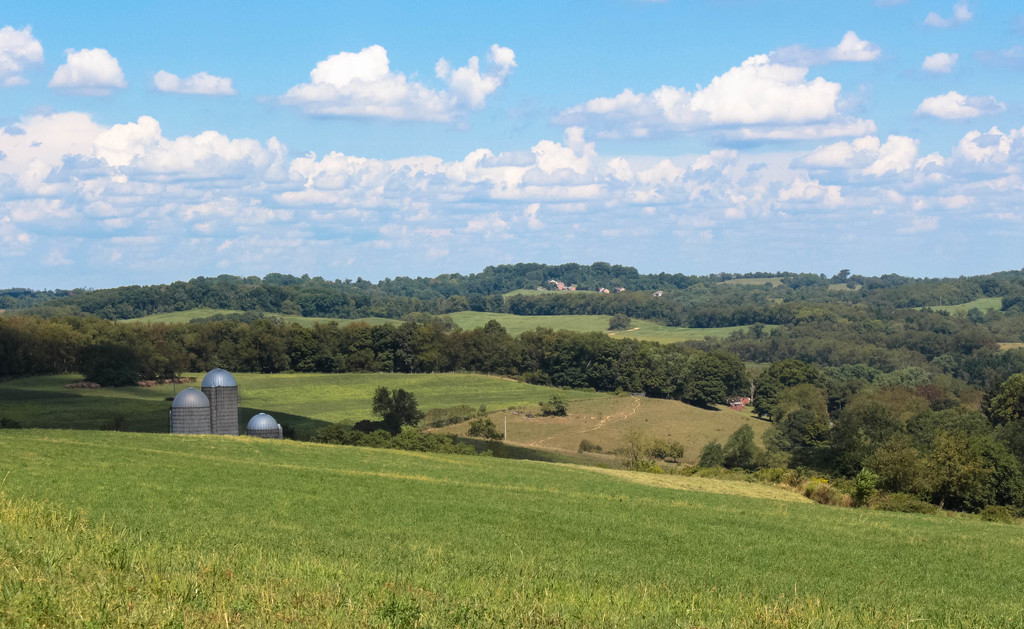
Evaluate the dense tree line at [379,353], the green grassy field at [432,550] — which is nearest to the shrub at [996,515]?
the green grassy field at [432,550]

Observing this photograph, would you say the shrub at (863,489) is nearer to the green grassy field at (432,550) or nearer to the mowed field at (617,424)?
the green grassy field at (432,550)

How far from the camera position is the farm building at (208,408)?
6831 centimetres

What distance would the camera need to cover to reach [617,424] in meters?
123

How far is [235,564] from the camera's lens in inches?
649

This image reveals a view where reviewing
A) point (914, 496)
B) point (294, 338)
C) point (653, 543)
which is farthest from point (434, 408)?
point (653, 543)

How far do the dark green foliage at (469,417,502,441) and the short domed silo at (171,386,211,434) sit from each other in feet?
154

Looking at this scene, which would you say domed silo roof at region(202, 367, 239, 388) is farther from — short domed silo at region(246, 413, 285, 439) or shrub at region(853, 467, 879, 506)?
shrub at region(853, 467, 879, 506)

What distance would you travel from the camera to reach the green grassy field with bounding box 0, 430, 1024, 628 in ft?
45.2

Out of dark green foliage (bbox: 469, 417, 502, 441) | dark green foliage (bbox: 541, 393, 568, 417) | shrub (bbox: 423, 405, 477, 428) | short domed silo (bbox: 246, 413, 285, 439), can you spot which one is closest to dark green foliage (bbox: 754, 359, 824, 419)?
dark green foliage (bbox: 541, 393, 568, 417)

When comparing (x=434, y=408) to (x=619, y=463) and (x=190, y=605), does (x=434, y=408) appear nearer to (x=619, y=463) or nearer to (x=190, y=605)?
(x=619, y=463)

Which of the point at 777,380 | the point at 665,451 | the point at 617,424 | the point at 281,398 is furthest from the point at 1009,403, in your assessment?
the point at 281,398

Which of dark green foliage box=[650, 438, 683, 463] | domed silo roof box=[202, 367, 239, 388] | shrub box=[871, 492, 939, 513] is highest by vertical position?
domed silo roof box=[202, 367, 239, 388]

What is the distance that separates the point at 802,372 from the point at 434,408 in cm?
6272

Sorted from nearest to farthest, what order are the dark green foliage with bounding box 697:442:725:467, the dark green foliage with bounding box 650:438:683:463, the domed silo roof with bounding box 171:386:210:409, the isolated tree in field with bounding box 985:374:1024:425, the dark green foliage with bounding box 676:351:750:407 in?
the domed silo roof with bounding box 171:386:210:409 < the dark green foliage with bounding box 697:442:725:467 < the dark green foliage with bounding box 650:438:683:463 < the isolated tree in field with bounding box 985:374:1024:425 < the dark green foliage with bounding box 676:351:750:407
